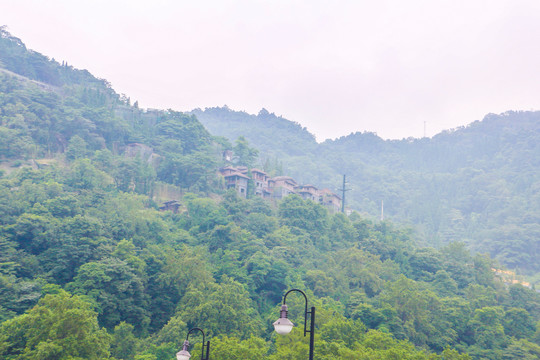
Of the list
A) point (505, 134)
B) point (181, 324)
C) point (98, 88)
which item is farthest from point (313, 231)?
point (505, 134)

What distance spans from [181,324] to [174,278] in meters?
5.03

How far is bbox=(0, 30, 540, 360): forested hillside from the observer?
22.5m

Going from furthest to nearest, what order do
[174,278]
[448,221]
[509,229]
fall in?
[448,221] < [509,229] < [174,278]

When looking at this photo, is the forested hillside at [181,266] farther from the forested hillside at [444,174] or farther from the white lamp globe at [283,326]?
the forested hillside at [444,174]

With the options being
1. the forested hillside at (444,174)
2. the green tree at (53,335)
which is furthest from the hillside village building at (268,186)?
the green tree at (53,335)

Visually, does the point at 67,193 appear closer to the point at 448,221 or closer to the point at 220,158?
the point at 220,158

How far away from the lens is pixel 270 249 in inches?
1510

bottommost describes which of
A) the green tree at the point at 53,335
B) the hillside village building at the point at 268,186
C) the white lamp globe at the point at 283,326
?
the green tree at the point at 53,335

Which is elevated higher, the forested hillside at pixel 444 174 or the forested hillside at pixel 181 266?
the forested hillside at pixel 444 174

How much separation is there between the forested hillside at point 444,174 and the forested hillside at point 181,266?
29133mm

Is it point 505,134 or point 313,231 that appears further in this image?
point 505,134

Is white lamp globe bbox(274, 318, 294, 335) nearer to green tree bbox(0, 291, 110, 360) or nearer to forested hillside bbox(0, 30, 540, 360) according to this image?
forested hillside bbox(0, 30, 540, 360)

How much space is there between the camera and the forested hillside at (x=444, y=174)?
74.4 metres

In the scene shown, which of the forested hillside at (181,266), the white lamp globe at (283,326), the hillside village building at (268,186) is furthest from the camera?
the hillside village building at (268,186)
